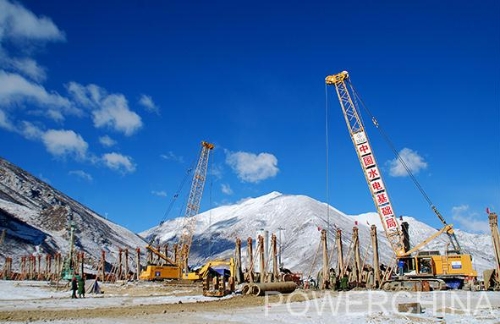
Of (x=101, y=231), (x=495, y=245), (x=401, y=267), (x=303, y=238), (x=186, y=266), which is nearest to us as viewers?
(x=495, y=245)

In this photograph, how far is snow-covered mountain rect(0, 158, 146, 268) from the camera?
376 feet

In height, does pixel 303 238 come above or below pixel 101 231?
below

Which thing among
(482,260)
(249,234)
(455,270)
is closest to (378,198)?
(455,270)

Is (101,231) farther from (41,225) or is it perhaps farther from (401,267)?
(401,267)

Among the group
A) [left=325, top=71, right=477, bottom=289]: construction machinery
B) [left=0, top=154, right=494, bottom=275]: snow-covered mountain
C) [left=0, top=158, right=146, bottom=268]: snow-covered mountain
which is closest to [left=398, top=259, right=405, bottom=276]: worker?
[left=325, top=71, right=477, bottom=289]: construction machinery

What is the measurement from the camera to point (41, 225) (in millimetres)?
134000

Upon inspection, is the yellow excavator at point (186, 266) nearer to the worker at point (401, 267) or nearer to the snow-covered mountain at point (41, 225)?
the worker at point (401, 267)

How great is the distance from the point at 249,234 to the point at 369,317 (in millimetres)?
173666

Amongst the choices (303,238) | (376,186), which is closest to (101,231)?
(303,238)

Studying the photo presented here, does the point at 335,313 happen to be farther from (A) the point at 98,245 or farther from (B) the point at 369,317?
(A) the point at 98,245

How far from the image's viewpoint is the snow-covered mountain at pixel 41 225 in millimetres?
114562

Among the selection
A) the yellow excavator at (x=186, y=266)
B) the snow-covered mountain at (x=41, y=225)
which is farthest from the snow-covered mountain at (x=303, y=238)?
the yellow excavator at (x=186, y=266)

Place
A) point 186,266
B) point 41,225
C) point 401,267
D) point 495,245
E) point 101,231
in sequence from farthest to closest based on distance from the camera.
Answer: point 101,231, point 41,225, point 186,266, point 401,267, point 495,245

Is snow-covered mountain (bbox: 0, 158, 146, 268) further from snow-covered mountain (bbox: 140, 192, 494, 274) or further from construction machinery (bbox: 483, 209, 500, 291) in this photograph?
construction machinery (bbox: 483, 209, 500, 291)
